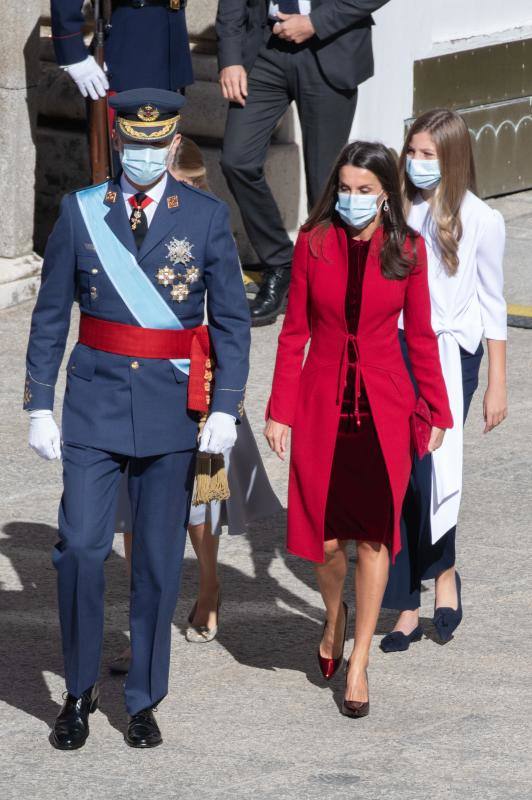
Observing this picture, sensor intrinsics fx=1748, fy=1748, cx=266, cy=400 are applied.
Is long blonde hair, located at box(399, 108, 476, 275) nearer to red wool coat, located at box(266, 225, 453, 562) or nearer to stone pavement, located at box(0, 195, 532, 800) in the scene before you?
red wool coat, located at box(266, 225, 453, 562)

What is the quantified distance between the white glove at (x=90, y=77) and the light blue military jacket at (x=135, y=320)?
4000mm

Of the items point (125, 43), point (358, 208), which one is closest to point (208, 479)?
point (358, 208)

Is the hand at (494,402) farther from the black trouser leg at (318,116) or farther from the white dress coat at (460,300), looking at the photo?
the black trouser leg at (318,116)

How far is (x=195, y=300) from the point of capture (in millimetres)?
4836

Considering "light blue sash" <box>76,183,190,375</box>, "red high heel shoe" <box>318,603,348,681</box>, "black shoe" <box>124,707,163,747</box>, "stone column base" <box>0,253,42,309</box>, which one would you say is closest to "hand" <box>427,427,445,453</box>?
"red high heel shoe" <box>318,603,348,681</box>

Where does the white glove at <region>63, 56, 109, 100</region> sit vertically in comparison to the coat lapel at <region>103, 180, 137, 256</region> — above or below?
below

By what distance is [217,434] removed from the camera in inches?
187

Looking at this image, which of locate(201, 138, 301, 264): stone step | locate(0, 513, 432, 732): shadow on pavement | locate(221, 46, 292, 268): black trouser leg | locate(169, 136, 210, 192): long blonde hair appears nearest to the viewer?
locate(0, 513, 432, 732): shadow on pavement

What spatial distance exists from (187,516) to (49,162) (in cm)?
642

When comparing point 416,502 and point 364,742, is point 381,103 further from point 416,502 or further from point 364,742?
point 364,742

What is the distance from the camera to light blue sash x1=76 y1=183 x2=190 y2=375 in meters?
4.73

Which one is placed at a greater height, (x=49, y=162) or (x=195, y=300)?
(x=195, y=300)

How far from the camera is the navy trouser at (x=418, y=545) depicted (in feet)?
18.5

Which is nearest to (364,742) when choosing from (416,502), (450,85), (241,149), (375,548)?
(375,548)
